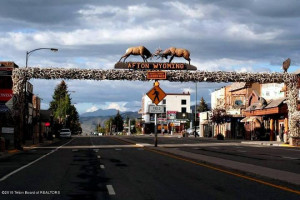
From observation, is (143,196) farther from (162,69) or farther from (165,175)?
(162,69)

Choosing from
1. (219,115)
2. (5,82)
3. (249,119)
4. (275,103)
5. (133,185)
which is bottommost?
(133,185)

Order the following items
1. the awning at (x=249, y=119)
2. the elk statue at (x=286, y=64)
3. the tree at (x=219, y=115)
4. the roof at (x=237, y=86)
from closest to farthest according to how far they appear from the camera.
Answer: the elk statue at (x=286, y=64) < the awning at (x=249, y=119) < the roof at (x=237, y=86) < the tree at (x=219, y=115)

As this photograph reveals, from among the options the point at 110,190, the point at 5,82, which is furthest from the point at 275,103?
the point at 110,190

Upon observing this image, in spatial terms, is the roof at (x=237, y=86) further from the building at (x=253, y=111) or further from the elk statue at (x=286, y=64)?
the elk statue at (x=286, y=64)

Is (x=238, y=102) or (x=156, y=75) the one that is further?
(x=238, y=102)

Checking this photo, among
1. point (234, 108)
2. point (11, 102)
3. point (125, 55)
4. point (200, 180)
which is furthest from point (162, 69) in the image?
point (234, 108)

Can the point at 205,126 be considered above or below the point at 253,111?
below

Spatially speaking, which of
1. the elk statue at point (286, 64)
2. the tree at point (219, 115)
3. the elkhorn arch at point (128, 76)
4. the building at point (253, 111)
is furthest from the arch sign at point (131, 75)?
the tree at point (219, 115)

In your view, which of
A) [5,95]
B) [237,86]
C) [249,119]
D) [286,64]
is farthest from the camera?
[237,86]

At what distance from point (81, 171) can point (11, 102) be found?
1894 centimetres

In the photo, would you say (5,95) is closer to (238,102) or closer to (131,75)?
(131,75)

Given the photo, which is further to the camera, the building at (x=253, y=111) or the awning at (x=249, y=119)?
the awning at (x=249, y=119)

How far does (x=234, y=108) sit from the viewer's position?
295 ft

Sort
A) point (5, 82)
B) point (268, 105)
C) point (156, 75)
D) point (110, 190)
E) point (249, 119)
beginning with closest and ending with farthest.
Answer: point (110, 190) → point (156, 75) → point (5, 82) → point (268, 105) → point (249, 119)
